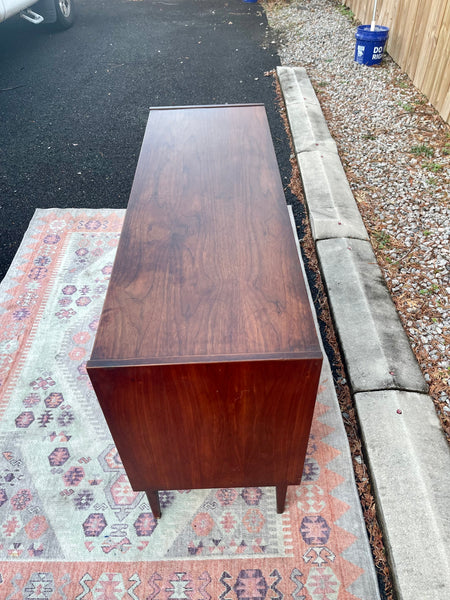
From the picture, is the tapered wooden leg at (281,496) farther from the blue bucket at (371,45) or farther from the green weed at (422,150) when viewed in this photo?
the blue bucket at (371,45)

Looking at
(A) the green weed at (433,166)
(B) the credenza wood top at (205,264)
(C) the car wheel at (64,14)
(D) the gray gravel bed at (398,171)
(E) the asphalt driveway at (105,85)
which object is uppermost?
(B) the credenza wood top at (205,264)

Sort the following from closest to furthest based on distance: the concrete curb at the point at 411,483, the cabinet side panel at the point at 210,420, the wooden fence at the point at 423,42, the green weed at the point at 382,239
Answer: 1. the cabinet side panel at the point at 210,420
2. the concrete curb at the point at 411,483
3. the green weed at the point at 382,239
4. the wooden fence at the point at 423,42

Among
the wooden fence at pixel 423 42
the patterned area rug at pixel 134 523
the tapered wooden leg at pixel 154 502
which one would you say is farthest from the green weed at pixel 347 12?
the tapered wooden leg at pixel 154 502

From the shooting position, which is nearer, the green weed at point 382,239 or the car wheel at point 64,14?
the green weed at point 382,239

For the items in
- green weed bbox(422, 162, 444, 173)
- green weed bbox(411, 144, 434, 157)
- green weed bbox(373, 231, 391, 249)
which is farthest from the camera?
green weed bbox(411, 144, 434, 157)

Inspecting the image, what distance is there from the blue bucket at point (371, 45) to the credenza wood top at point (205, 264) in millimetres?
2777

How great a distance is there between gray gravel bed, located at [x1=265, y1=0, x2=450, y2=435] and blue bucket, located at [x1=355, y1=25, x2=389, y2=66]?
3.2 inches

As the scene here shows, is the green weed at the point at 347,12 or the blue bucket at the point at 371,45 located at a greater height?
the blue bucket at the point at 371,45

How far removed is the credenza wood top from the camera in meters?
1.09

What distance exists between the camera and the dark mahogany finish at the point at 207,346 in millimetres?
1057

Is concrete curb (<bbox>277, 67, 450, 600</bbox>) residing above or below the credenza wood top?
below

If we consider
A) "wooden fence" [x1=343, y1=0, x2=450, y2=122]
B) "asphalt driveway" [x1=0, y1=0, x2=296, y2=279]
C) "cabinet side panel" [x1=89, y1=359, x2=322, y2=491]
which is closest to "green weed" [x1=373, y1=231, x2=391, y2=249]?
"asphalt driveway" [x1=0, y1=0, x2=296, y2=279]

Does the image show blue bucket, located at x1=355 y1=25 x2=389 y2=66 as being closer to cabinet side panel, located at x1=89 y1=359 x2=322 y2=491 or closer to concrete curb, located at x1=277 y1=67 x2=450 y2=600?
concrete curb, located at x1=277 y1=67 x2=450 y2=600

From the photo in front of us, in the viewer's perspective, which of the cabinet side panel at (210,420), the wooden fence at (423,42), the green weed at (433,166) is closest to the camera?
the cabinet side panel at (210,420)
